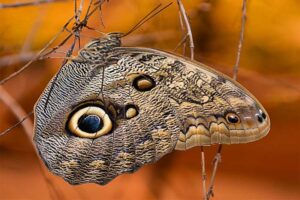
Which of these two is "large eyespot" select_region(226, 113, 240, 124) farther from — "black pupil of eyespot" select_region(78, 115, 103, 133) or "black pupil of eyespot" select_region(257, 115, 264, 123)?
"black pupil of eyespot" select_region(78, 115, 103, 133)

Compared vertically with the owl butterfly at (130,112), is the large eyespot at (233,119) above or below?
below

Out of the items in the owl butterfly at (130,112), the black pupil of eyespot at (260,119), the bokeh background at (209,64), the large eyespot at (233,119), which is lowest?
the black pupil of eyespot at (260,119)

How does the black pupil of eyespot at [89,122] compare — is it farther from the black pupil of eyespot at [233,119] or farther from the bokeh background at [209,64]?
the bokeh background at [209,64]

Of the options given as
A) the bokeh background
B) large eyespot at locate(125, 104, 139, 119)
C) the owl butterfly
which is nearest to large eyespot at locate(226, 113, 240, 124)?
the owl butterfly

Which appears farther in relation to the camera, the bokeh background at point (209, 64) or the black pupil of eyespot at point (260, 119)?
the bokeh background at point (209, 64)

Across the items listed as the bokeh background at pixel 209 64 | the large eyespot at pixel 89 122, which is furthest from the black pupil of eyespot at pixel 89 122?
the bokeh background at pixel 209 64

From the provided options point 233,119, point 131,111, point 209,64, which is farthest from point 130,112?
point 209,64

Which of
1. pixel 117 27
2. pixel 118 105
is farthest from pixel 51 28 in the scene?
pixel 118 105
